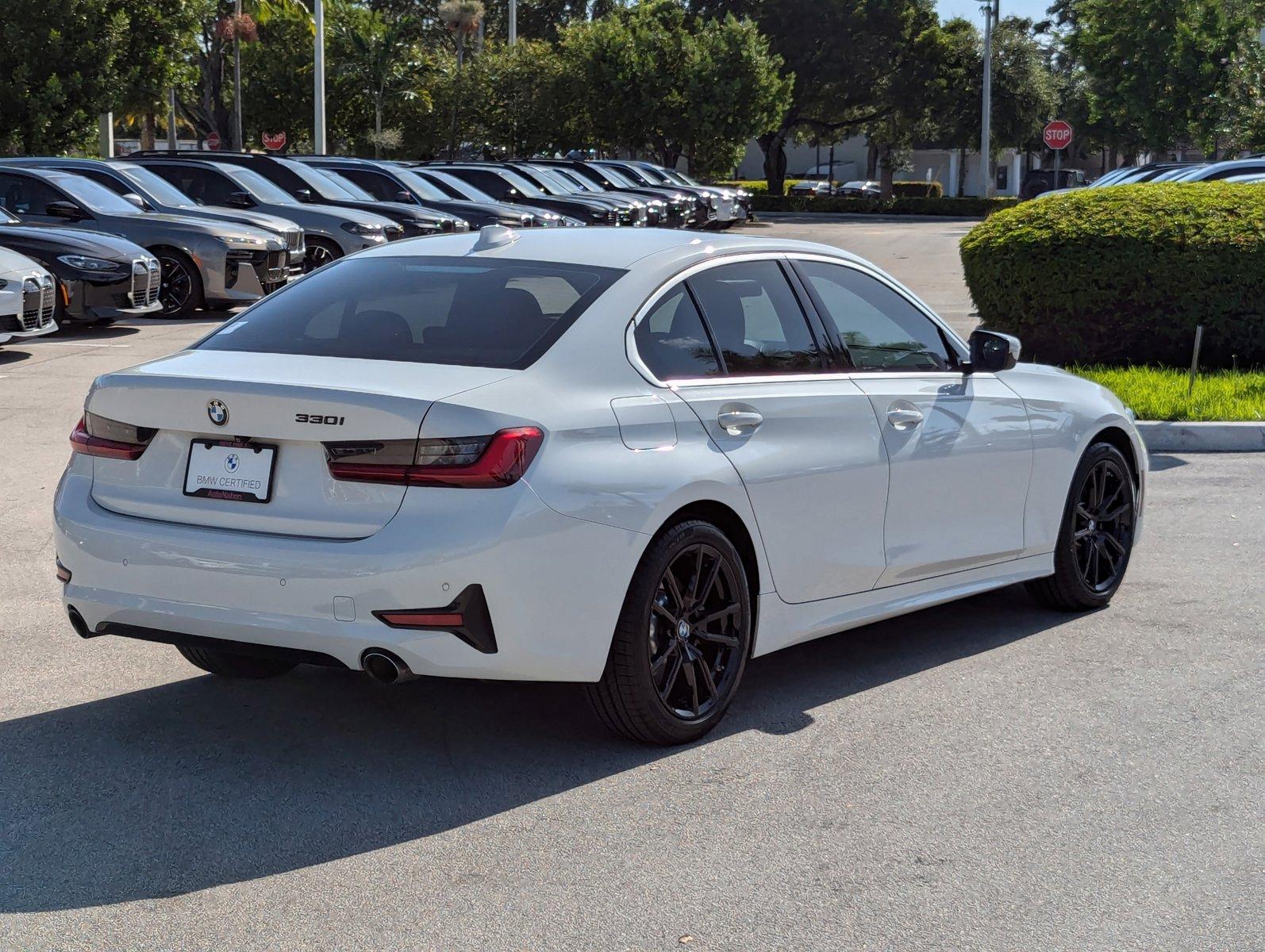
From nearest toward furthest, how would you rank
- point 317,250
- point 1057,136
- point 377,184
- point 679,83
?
point 317,250
point 377,184
point 1057,136
point 679,83

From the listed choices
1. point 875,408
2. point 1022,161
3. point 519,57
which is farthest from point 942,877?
point 1022,161

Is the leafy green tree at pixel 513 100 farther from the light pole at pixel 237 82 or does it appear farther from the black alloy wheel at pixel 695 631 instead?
the black alloy wheel at pixel 695 631

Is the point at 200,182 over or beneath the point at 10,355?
over

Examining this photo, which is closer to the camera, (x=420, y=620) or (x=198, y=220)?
(x=420, y=620)

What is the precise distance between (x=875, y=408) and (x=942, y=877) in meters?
2.05

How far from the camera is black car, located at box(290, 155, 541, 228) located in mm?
25391

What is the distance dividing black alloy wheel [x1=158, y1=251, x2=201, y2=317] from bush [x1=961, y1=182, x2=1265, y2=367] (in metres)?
9.21

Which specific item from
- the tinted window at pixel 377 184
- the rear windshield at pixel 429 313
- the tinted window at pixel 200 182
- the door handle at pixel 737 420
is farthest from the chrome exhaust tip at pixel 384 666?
the tinted window at pixel 377 184

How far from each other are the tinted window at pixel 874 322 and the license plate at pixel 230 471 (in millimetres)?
2163

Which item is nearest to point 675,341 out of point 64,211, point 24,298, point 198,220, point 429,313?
point 429,313

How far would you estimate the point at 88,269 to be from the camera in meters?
17.0

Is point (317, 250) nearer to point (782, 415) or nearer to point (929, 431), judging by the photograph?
point (929, 431)

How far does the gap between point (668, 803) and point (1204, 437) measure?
25.8 ft

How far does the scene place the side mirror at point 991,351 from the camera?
250 inches
